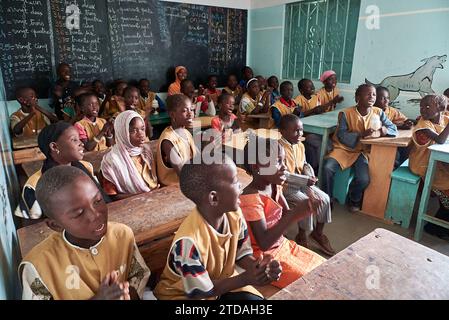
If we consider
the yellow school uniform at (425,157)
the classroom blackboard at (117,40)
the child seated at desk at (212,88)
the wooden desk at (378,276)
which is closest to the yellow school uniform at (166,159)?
the wooden desk at (378,276)

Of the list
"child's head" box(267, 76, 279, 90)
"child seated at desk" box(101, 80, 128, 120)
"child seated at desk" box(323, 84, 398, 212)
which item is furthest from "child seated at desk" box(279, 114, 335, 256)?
"child's head" box(267, 76, 279, 90)

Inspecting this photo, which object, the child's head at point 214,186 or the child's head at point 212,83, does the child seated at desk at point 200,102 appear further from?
the child's head at point 214,186

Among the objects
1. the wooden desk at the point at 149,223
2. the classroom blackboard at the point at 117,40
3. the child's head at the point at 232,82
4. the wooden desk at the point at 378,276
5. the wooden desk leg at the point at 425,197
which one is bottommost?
the wooden desk leg at the point at 425,197

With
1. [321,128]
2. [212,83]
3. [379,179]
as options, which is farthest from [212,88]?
[379,179]

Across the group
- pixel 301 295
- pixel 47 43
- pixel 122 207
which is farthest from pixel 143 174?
pixel 47 43

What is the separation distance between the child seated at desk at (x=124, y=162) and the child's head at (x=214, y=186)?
1.04 metres

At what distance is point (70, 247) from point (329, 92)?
4346 millimetres

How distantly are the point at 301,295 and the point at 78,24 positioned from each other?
15.7 ft

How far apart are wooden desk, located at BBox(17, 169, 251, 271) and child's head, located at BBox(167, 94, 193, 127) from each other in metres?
0.83

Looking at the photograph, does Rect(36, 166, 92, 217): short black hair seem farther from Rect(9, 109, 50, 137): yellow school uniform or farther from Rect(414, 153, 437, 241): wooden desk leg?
Rect(9, 109, 50, 137): yellow school uniform

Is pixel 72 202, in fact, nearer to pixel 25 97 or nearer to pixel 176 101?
pixel 176 101

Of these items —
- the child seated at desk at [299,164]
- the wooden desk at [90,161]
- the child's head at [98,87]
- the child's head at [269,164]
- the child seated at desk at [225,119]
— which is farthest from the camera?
the child's head at [98,87]

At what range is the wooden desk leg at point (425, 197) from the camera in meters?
2.45

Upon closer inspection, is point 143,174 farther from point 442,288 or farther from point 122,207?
point 442,288
